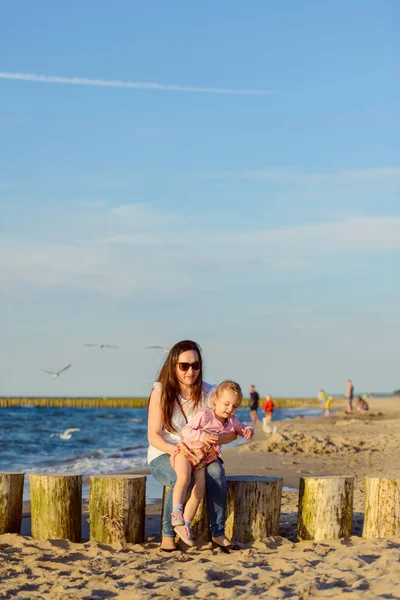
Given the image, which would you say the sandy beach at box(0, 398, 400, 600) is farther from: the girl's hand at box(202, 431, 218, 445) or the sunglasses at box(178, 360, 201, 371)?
the sunglasses at box(178, 360, 201, 371)

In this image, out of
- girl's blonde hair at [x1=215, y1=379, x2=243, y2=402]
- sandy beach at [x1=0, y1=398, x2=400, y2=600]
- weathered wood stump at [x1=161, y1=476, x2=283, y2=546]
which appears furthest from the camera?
weathered wood stump at [x1=161, y1=476, x2=283, y2=546]

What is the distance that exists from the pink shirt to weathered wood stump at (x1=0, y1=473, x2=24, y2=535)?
1718 mm

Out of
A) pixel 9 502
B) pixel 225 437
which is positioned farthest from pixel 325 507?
pixel 9 502

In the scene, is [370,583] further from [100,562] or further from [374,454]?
[374,454]

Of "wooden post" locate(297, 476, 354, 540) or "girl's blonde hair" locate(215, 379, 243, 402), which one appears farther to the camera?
"wooden post" locate(297, 476, 354, 540)

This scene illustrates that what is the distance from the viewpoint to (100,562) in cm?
568

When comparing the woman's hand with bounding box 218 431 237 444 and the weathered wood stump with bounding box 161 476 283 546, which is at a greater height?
the woman's hand with bounding box 218 431 237 444

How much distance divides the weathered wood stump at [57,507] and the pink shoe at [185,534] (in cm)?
109

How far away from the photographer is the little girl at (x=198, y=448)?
5.89 metres

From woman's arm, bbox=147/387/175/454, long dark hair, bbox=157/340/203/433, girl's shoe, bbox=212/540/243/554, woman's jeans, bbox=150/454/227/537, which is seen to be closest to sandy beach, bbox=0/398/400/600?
girl's shoe, bbox=212/540/243/554

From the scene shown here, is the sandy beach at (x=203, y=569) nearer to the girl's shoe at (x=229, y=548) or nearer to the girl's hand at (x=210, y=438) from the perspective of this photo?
the girl's shoe at (x=229, y=548)

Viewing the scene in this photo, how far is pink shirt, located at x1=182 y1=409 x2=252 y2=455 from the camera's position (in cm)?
593

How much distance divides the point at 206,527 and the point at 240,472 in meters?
6.39

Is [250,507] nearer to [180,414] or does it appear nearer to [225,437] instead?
[225,437]
